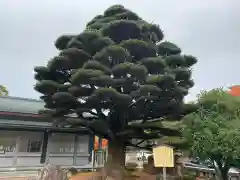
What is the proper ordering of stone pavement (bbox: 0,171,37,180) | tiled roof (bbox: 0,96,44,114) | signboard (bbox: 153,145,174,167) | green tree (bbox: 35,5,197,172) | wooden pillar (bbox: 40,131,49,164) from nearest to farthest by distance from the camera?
signboard (bbox: 153,145,174,167) < green tree (bbox: 35,5,197,172) < stone pavement (bbox: 0,171,37,180) < wooden pillar (bbox: 40,131,49,164) < tiled roof (bbox: 0,96,44,114)

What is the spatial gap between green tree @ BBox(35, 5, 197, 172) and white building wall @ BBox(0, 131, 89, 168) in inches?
152

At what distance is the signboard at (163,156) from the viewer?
8172mm

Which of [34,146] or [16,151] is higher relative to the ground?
[34,146]

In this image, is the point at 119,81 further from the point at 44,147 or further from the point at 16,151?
the point at 16,151

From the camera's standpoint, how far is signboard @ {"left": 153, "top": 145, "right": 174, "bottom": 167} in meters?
8.17

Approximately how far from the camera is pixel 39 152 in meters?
16.8

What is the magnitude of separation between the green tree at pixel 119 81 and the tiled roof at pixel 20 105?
479 centimetres

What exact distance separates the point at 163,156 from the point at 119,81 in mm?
4587

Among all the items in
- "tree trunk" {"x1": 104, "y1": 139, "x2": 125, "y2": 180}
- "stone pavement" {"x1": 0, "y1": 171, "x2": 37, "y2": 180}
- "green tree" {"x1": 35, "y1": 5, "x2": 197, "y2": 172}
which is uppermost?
"green tree" {"x1": 35, "y1": 5, "x2": 197, "y2": 172}

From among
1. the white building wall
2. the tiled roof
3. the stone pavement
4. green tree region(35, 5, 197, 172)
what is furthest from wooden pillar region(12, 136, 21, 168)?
green tree region(35, 5, 197, 172)

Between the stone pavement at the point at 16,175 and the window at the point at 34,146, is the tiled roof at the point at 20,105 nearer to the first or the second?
the window at the point at 34,146

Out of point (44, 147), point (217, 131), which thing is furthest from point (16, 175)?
point (217, 131)

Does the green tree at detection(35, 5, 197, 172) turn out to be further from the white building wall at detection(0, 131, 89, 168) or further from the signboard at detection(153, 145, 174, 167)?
the white building wall at detection(0, 131, 89, 168)

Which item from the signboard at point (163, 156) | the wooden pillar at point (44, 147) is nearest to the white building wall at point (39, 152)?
the wooden pillar at point (44, 147)
